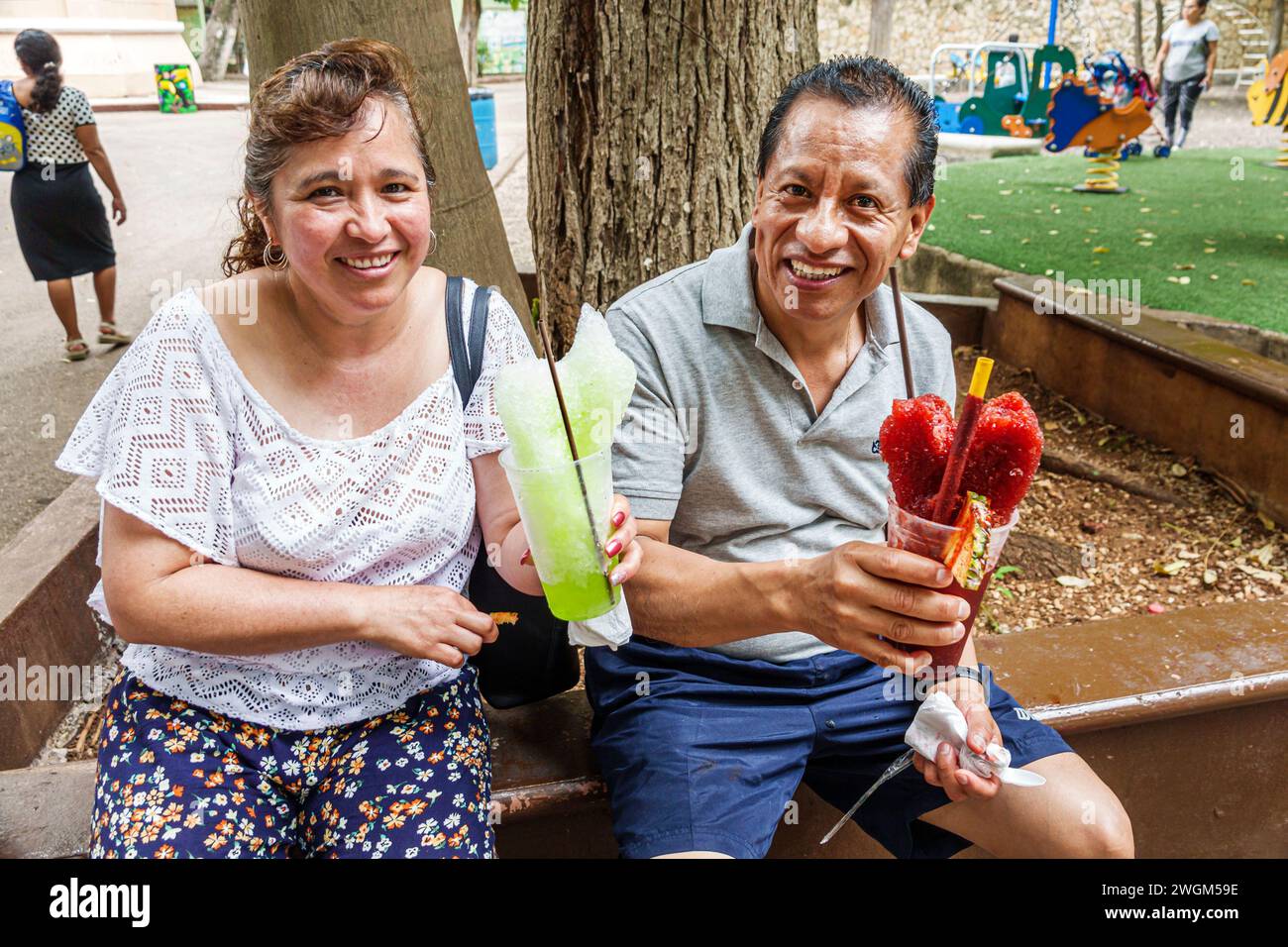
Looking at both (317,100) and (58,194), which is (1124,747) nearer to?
(317,100)

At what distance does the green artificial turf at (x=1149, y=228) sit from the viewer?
702 centimetres

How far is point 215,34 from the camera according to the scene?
2586cm

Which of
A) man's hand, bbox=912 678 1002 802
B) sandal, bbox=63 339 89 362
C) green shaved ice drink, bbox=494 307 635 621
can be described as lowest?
sandal, bbox=63 339 89 362

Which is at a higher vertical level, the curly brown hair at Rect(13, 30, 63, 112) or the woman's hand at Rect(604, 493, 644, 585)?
the curly brown hair at Rect(13, 30, 63, 112)

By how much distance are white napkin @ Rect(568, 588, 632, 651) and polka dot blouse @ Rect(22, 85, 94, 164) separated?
6255 mm

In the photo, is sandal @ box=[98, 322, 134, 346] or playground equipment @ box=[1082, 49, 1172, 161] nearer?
sandal @ box=[98, 322, 134, 346]

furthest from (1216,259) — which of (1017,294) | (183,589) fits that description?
(183,589)

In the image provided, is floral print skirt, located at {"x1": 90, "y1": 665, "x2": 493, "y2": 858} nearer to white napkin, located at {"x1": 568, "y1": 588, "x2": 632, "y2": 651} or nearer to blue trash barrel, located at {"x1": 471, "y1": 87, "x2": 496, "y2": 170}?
white napkin, located at {"x1": 568, "y1": 588, "x2": 632, "y2": 651}

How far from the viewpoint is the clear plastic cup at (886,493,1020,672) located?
168cm

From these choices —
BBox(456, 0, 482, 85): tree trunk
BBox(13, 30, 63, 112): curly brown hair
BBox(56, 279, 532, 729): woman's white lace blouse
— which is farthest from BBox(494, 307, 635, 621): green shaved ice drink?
BBox(456, 0, 482, 85): tree trunk

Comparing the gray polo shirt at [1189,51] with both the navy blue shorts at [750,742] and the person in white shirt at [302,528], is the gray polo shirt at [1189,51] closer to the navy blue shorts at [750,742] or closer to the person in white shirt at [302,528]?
the navy blue shorts at [750,742]

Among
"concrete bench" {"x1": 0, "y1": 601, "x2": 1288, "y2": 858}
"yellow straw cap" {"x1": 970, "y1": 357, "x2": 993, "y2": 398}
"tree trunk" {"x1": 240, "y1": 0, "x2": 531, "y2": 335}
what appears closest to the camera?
"yellow straw cap" {"x1": 970, "y1": 357, "x2": 993, "y2": 398}

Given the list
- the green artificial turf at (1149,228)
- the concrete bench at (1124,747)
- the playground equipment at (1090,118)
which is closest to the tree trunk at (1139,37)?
the green artificial turf at (1149,228)

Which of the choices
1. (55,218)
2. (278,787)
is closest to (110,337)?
(55,218)
